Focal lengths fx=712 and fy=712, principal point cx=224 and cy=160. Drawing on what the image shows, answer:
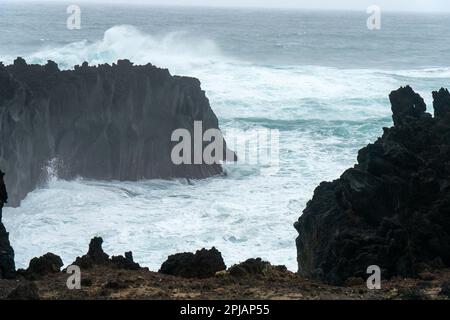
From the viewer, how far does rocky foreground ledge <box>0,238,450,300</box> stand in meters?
11.7

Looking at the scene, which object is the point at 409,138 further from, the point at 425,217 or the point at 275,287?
the point at 275,287

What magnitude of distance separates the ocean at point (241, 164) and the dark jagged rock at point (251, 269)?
8.70 m

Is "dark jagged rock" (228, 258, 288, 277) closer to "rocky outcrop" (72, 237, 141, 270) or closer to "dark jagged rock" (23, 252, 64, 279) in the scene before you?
"rocky outcrop" (72, 237, 141, 270)

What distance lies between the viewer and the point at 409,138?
1683 centimetres

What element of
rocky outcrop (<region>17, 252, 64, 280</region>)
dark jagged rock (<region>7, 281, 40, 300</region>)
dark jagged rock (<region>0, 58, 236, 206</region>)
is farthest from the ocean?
dark jagged rock (<region>7, 281, 40, 300</region>)

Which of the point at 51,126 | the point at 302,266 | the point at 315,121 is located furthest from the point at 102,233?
the point at 315,121

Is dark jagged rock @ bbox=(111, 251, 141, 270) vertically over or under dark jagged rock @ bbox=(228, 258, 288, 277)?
under

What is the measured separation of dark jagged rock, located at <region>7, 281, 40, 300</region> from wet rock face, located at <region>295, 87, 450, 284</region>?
21.2 ft

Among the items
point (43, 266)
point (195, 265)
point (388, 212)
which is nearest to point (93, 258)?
point (43, 266)

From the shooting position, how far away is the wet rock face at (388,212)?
14.4 metres

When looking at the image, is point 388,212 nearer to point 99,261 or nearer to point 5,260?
point 99,261

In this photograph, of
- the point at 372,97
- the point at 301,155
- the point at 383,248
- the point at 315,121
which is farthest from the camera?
the point at 372,97

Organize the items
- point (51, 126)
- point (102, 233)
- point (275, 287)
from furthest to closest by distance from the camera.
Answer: point (51, 126) → point (102, 233) → point (275, 287)
